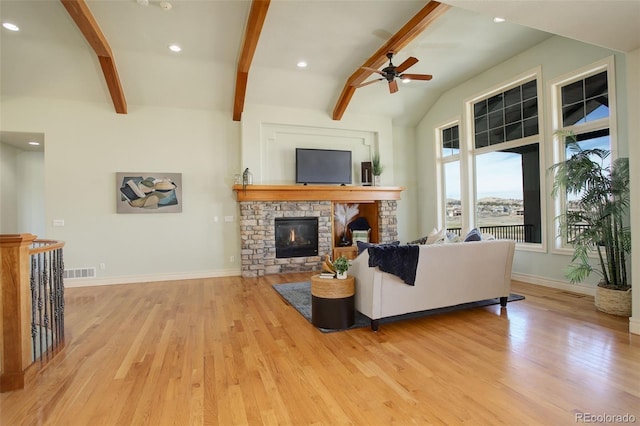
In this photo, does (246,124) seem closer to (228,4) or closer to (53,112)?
(228,4)

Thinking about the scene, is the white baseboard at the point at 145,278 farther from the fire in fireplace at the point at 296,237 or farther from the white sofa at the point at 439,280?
the white sofa at the point at 439,280

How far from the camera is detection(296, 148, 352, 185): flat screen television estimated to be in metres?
6.56

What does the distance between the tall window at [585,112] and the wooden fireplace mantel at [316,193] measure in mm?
3180

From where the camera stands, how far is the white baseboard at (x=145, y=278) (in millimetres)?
5473

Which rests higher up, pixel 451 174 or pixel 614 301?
pixel 451 174

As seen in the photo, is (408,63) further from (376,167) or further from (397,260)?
(376,167)

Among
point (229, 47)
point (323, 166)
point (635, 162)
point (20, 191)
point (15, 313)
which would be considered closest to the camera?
point (15, 313)

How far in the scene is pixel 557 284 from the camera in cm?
467

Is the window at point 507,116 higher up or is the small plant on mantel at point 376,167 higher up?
the window at point 507,116

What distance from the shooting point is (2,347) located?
Answer: 2.22 metres

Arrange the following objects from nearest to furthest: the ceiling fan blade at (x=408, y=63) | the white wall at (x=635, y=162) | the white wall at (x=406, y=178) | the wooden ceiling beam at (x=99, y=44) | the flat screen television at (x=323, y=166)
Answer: the white wall at (x=635, y=162) → the wooden ceiling beam at (x=99, y=44) → the ceiling fan blade at (x=408, y=63) → the flat screen television at (x=323, y=166) → the white wall at (x=406, y=178)

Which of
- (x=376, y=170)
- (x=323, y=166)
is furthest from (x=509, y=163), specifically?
(x=323, y=166)

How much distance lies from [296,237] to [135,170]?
333 centimetres
